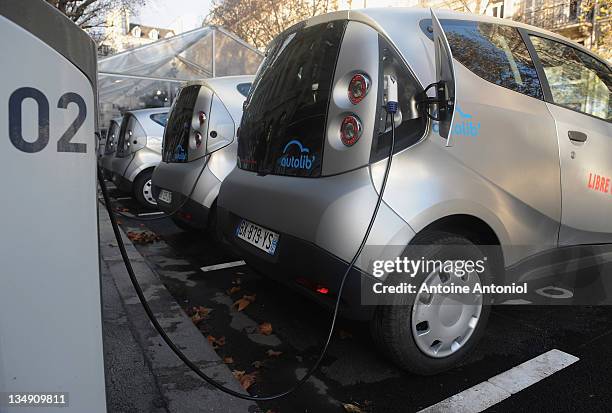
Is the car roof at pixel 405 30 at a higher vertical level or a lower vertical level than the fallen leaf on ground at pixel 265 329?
higher

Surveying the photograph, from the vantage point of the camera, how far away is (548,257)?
2.97 m

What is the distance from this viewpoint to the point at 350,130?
238cm

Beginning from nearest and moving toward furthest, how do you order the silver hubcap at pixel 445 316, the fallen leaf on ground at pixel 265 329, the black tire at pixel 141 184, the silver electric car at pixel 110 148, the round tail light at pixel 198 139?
the silver hubcap at pixel 445 316, the fallen leaf on ground at pixel 265 329, the round tail light at pixel 198 139, the black tire at pixel 141 184, the silver electric car at pixel 110 148

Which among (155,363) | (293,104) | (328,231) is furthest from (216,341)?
(293,104)

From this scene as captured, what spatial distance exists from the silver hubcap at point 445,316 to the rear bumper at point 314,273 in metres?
0.31

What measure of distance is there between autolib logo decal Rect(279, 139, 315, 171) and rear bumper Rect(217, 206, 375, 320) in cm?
37

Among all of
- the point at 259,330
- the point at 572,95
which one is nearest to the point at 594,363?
the point at 572,95

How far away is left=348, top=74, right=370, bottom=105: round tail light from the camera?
2357mm

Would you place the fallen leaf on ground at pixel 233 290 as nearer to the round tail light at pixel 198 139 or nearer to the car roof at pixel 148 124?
the round tail light at pixel 198 139

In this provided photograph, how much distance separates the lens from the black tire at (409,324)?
239 centimetres

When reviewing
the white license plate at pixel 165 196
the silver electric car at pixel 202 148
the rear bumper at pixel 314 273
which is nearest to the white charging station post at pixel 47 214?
the rear bumper at pixel 314 273

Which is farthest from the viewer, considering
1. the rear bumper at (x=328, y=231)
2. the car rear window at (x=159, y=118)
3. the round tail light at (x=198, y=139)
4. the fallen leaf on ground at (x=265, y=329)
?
the car rear window at (x=159, y=118)

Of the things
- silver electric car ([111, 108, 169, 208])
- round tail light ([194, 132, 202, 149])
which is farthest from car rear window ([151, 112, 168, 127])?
round tail light ([194, 132, 202, 149])

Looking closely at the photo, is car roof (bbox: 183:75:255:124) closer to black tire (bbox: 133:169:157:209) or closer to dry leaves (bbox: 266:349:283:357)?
dry leaves (bbox: 266:349:283:357)
